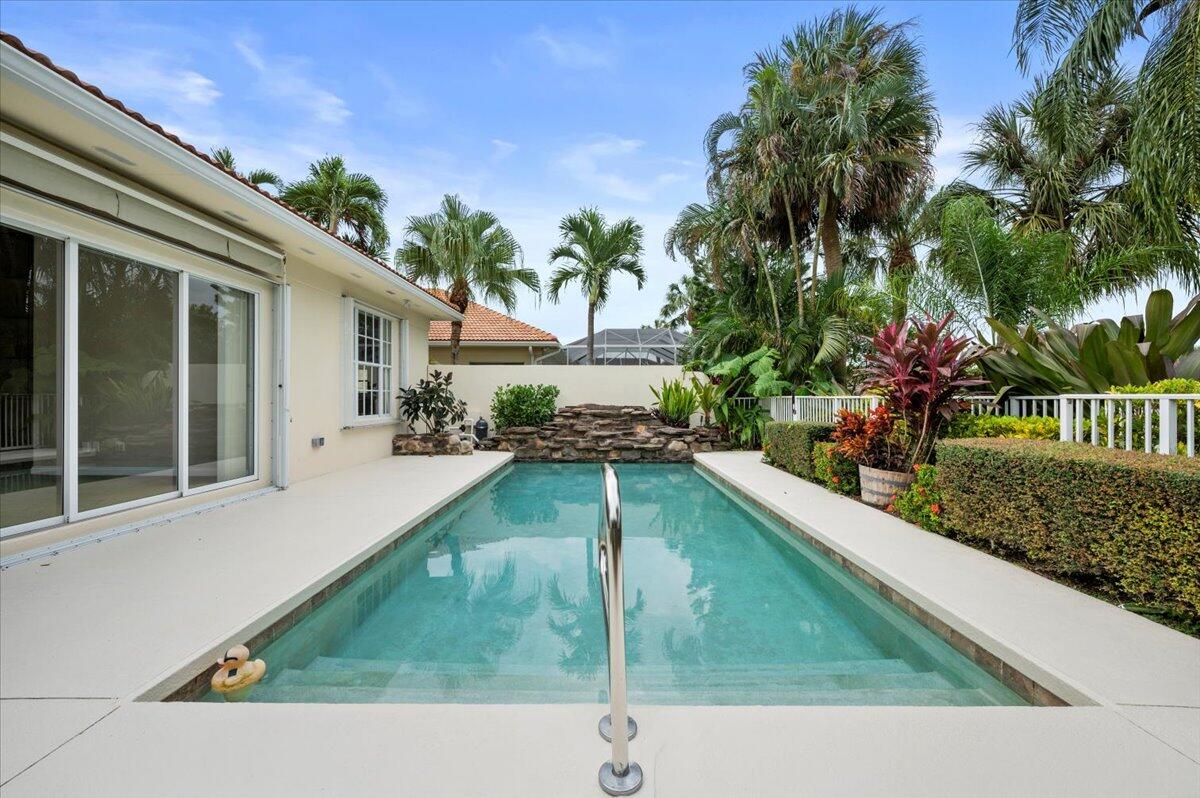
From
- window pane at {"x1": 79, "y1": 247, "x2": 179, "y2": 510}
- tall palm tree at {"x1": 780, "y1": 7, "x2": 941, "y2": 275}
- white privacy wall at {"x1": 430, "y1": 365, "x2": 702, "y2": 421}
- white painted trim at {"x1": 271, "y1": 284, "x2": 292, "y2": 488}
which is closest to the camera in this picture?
window pane at {"x1": 79, "y1": 247, "x2": 179, "y2": 510}

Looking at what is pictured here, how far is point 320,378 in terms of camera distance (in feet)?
25.4

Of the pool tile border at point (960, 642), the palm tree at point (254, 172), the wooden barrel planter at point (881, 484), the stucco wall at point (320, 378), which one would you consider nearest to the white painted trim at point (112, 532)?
the stucco wall at point (320, 378)

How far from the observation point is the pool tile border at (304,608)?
2.28 m

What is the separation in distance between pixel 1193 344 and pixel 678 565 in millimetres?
4866

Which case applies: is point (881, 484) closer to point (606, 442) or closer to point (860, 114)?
point (606, 442)

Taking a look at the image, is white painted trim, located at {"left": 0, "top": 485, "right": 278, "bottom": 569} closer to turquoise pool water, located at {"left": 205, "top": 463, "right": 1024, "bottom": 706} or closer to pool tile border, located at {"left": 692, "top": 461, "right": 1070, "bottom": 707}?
turquoise pool water, located at {"left": 205, "top": 463, "right": 1024, "bottom": 706}

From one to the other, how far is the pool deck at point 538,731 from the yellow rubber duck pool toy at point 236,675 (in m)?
0.16

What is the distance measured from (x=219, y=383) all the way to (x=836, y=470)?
23.4 feet

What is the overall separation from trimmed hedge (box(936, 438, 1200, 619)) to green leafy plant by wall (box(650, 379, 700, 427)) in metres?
8.42

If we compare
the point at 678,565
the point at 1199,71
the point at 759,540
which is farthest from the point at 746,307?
the point at 678,565

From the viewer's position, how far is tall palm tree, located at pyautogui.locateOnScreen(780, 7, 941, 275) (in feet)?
34.6

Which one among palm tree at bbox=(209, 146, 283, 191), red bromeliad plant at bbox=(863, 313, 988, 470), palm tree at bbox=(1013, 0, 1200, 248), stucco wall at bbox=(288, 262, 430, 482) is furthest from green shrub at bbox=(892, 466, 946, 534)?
palm tree at bbox=(209, 146, 283, 191)

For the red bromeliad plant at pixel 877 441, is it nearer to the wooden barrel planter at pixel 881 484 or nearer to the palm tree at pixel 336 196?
the wooden barrel planter at pixel 881 484

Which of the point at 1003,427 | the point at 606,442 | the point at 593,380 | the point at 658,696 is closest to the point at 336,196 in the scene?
the point at 593,380
